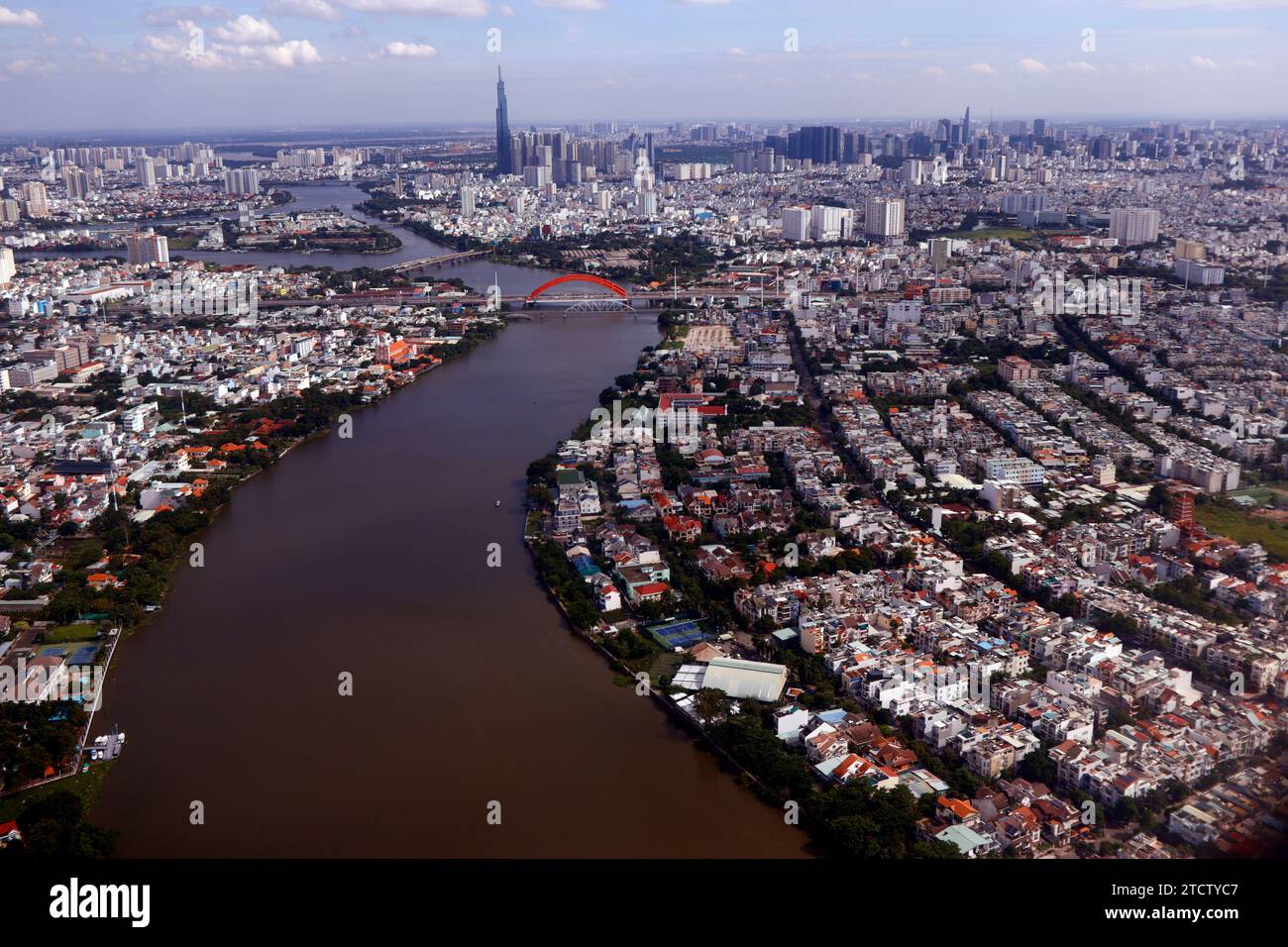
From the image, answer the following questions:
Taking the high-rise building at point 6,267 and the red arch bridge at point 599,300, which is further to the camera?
the high-rise building at point 6,267

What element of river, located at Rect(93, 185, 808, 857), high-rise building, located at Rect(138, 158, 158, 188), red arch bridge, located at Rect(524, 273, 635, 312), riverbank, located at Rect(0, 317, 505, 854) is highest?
high-rise building, located at Rect(138, 158, 158, 188)

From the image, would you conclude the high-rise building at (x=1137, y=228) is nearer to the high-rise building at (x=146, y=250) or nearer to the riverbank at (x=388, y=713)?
the riverbank at (x=388, y=713)

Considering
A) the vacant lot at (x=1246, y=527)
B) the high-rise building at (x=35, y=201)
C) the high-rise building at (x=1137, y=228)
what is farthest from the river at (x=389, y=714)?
the high-rise building at (x=35, y=201)

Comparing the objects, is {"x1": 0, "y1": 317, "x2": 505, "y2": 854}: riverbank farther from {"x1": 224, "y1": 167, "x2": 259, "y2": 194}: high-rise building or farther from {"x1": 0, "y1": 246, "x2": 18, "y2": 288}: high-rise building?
{"x1": 224, "y1": 167, "x2": 259, "y2": 194}: high-rise building

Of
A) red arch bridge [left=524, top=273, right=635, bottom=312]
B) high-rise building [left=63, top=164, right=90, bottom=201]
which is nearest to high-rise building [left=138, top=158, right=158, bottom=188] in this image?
high-rise building [left=63, top=164, right=90, bottom=201]

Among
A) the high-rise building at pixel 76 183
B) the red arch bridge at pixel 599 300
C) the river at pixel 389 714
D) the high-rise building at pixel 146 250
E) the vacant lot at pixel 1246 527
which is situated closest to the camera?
the river at pixel 389 714

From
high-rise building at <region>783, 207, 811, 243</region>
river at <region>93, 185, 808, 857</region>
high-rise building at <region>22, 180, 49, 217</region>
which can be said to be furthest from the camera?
high-rise building at <region>22, 180, 49, 217</region>

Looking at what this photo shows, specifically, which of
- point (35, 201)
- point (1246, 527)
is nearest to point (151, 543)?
point (1246, 527)

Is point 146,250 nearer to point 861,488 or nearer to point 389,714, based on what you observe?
point 861,488
